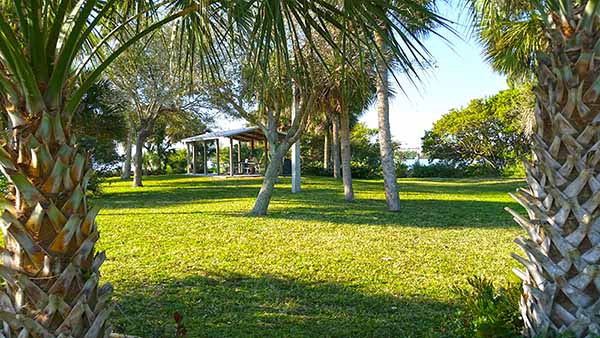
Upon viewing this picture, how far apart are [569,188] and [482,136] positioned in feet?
111

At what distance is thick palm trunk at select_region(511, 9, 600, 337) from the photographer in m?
2.30

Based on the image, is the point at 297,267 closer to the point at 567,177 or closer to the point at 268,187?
the point at 567,177

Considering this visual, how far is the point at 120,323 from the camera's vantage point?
368 cm

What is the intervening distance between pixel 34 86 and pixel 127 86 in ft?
48.9

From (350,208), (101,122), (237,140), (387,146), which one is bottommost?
(350,208)

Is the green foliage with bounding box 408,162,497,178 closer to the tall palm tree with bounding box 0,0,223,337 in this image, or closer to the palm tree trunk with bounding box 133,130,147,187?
the palm tree trunk with bounding box 133,130,147,187

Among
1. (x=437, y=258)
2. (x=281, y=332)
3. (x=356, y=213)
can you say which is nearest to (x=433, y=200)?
(x=356, y=213)

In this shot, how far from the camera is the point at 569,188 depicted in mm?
2336

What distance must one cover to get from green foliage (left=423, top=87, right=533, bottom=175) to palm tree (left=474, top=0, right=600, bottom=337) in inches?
1233

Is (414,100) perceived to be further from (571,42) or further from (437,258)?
(437,258)

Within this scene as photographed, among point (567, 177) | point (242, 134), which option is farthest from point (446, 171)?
point (567, 177)

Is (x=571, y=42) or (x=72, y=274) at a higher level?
(x=571, y=42)

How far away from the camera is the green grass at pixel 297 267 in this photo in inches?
149

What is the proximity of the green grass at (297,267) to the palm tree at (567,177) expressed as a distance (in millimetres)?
1229
